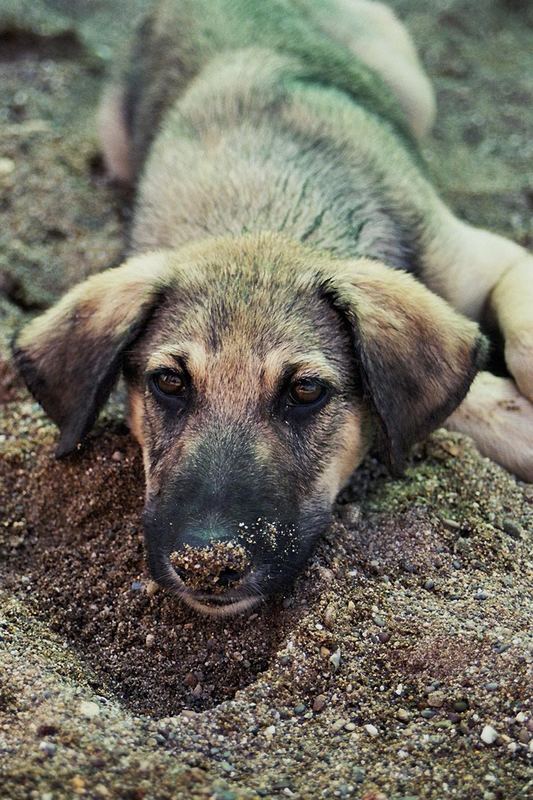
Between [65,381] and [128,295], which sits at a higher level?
[128,295]

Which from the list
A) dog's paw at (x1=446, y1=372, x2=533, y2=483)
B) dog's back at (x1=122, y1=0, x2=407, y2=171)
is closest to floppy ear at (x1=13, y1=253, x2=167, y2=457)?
dog's paw at (x1=446, y1=372, x2=533, y2=483)

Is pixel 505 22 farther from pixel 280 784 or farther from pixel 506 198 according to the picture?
pixel 280 784

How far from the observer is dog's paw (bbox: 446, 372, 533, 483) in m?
4.51

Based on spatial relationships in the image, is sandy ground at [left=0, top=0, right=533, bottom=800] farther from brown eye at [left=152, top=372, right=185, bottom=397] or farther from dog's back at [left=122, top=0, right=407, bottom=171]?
dog's back at [left=122, top=0, right=407, bottom=171]

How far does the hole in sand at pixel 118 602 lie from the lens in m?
3.52

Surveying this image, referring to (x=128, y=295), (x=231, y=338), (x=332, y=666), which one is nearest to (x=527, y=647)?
(x=332, y=666)

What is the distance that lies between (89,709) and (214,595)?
0.54 m

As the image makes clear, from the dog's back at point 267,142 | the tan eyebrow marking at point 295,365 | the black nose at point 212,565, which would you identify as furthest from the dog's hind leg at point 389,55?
the black nose at point 212,565

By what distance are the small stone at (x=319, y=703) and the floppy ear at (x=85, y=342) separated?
1508mm

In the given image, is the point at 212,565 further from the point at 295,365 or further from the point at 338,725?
the point at 295,365

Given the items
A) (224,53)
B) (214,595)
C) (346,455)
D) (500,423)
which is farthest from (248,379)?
(224,53)

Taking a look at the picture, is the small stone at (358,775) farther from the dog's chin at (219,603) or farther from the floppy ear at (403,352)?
the floppy ear at (403,352)

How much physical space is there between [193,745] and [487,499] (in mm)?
1701

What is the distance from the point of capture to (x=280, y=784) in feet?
9.57
